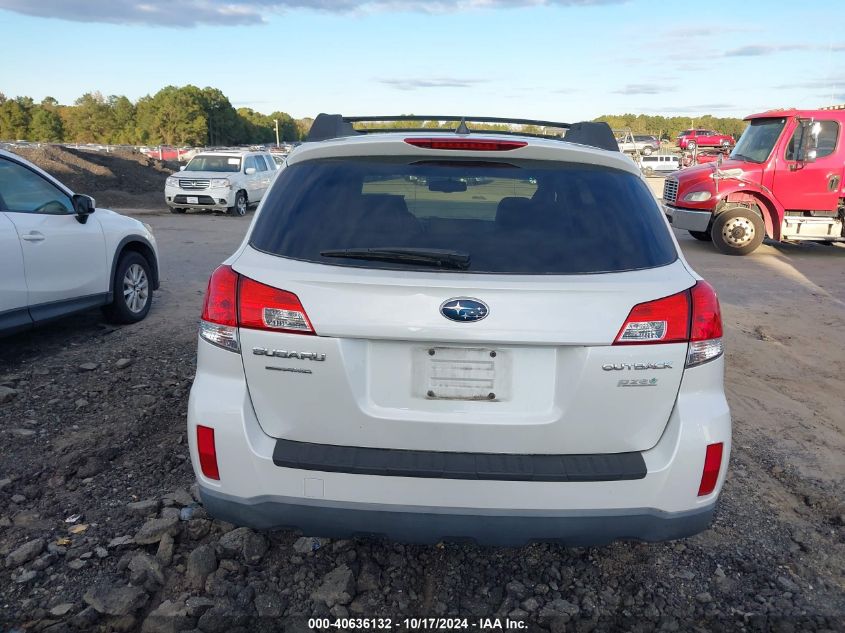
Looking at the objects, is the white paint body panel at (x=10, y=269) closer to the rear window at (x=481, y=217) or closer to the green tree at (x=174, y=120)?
the rear window at (x=481, y=217)

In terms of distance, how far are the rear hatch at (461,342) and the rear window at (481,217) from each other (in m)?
0.01

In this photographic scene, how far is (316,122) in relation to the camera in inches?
138

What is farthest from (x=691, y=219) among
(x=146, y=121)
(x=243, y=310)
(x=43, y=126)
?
(x=146, y=121)

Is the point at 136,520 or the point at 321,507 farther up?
the point at 321,507

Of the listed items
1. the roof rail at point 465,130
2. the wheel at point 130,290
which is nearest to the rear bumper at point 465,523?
the roof rail at point 465,130

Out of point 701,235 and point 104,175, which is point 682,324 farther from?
point 104,175

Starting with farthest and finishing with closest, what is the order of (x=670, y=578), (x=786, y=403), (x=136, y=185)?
(x=136, y=185), (x=786, y=403), (x=670, y=578)

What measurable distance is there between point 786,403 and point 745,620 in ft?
10.2

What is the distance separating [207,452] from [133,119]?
393 feet

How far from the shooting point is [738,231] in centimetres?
1337

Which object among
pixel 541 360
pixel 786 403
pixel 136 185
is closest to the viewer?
pixel 541 360

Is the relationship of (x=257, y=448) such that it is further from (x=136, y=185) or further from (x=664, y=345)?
(x=136, y=185)

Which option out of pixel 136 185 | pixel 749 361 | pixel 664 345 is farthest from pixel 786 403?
pixel 136 185

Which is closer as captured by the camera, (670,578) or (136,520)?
(670,578)
